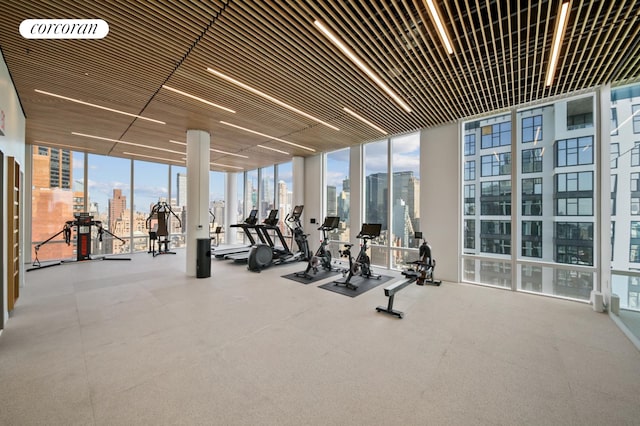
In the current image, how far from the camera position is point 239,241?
13.3 meters

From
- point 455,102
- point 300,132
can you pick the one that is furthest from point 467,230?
point 300,132

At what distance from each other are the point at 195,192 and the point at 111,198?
560 centimetres

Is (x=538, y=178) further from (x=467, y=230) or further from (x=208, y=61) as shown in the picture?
(x=208, y=61)

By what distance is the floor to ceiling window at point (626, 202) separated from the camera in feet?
11.7

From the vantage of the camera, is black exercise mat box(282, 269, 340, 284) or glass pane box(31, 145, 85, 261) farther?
glass pane box(31, 145, 85, 261)

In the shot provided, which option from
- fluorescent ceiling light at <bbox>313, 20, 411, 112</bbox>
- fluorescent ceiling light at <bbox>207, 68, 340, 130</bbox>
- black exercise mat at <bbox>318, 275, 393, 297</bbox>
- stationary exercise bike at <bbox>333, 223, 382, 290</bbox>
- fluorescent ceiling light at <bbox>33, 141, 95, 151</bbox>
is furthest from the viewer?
fluorescent ceiling light at <bbox>33, 141, 95, 151</bbox>

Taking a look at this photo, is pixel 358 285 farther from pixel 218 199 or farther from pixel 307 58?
pixel 218 199

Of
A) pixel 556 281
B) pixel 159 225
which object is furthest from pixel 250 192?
pixel 556 281

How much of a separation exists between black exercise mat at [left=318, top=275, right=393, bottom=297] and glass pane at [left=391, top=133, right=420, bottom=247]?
1426mm

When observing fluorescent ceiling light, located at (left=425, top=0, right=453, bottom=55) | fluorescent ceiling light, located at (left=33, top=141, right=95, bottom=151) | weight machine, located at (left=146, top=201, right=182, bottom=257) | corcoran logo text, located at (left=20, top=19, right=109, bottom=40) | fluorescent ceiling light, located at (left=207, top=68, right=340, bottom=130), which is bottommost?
weight machine, located at (left=146, top=201, right=182, bottom=257)

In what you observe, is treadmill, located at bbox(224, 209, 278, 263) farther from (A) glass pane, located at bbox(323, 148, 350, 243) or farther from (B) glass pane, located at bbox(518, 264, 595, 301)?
(B) glass pane, located at bbox(518, 264, 595, 301)

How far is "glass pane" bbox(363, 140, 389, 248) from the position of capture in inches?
286

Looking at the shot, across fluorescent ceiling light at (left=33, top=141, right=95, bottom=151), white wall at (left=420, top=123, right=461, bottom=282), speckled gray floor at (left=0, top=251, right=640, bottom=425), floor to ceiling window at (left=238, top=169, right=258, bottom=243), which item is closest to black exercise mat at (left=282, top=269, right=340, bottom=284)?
speckled gray floor at (left=0, top=251, right=640, bottom=425)

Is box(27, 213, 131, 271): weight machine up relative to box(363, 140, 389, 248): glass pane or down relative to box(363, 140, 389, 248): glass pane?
down
